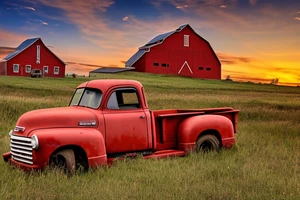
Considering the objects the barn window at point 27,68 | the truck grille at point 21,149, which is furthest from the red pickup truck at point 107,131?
the barn window at point 27,68

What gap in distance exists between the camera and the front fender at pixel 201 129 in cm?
1002

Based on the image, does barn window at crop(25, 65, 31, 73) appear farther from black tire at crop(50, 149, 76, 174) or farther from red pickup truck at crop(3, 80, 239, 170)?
black tire at crop(50, 149, 76, 174)

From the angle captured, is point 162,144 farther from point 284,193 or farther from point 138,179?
point 284,193

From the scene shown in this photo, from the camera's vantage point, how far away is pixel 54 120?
8328 mm

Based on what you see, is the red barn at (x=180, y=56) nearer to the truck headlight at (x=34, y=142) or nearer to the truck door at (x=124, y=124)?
the truck door at (x=124, y=124)

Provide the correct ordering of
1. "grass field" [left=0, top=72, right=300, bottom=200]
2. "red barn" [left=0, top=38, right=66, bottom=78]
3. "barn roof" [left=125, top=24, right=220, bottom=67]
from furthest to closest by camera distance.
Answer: "barn roof" [left=125, top=24, right=220, bottom=67]
"red barn" [left=0, top=38, right=66, bottom=78]
"grass field" [left=0, top=72, right=300, bottom=200]

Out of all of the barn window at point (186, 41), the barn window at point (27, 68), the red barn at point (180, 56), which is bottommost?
the barn window at point (27, 68)

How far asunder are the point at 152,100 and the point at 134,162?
1696 centimetres

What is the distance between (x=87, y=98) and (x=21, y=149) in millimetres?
1881

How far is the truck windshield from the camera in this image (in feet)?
30.0


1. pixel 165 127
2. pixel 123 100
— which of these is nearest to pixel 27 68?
pixel 123 100

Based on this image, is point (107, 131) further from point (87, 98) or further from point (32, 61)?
point (32, 61)

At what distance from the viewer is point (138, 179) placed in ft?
25.5

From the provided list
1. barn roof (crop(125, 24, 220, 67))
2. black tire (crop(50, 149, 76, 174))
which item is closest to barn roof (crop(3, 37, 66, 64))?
barn roof (crop(125, 24, 220, 67))
